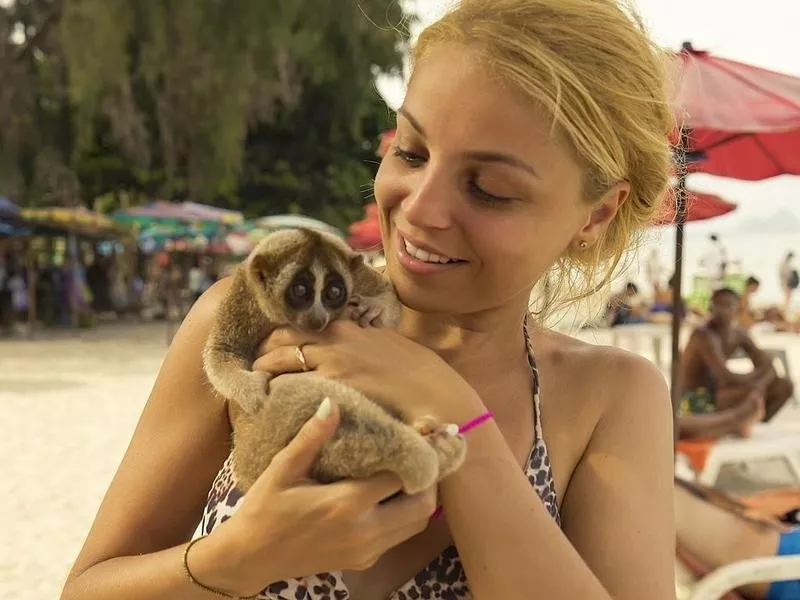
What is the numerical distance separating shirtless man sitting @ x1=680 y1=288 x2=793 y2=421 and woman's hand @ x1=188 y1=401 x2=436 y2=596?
4.88 meters

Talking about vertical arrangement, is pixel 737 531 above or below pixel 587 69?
below

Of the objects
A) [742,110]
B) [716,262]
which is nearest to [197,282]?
[716,262]

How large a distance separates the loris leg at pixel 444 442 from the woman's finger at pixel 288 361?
0.78ft

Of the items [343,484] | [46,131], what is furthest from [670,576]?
[46,131]

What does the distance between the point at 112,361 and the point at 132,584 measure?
38.3 ft

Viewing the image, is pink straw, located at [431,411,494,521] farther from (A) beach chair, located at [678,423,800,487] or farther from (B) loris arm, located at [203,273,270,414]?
(A) beach chair, located at [678,423,800,487]

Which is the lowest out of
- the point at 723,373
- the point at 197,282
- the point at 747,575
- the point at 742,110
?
the point at 197,282

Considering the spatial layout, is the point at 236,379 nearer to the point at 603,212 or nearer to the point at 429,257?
the point at 429,257

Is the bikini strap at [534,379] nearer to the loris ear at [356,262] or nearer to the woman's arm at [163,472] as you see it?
the loris ear at [356,262]

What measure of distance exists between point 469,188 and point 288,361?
48 centimetres

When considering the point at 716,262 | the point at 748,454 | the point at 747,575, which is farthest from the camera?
the point at 716,262

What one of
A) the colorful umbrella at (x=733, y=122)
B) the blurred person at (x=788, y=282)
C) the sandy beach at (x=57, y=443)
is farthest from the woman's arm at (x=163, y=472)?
the blurred person at (x=788, y=282)

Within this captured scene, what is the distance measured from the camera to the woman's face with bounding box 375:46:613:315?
4.58 ft

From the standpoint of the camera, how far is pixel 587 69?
147 cm
